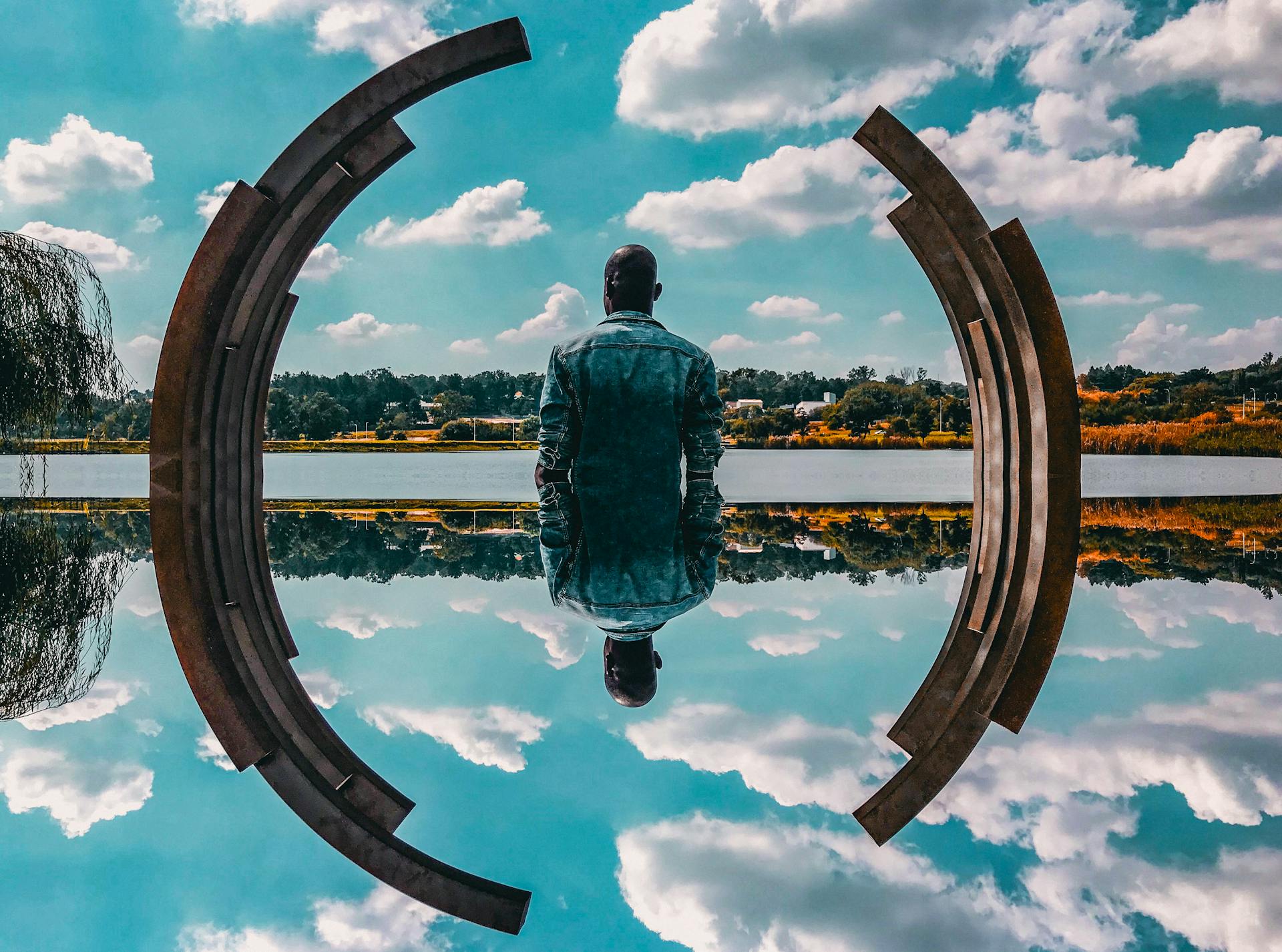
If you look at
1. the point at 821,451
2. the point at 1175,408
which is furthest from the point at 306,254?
the point at 821,451

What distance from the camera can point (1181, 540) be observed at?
10.8 m

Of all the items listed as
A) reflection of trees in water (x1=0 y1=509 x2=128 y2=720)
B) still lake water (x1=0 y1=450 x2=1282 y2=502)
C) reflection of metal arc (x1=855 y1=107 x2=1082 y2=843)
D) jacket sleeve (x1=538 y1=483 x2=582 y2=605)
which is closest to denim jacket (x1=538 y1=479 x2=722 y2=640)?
jacket sleeve (x1=538 y1=483 x2=582 y2=605)

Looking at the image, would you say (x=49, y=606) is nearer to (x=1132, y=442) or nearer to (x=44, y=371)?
A: (x=44, y=371)

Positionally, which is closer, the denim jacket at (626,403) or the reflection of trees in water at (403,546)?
the denim jacket at (626,403)

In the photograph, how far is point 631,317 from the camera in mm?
6320

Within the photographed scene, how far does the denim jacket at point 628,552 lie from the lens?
5609 millimetres

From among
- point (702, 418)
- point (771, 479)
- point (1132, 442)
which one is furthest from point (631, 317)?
point (1132, 442)

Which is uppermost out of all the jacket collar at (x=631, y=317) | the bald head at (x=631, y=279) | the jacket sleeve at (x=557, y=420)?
the bald head at (x=631, y=279)

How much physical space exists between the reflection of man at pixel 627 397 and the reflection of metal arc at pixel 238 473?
2.10 metres

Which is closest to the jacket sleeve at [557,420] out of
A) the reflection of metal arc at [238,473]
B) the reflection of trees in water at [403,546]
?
the reflection of metal arc at [238,473]

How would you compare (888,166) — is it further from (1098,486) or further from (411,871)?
A: (1098,486)

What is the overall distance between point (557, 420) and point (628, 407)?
56cm

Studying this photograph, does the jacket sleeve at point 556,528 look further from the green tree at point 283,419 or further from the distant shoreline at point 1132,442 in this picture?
the green tree at point 283,419

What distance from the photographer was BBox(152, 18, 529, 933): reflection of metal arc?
365 cm
